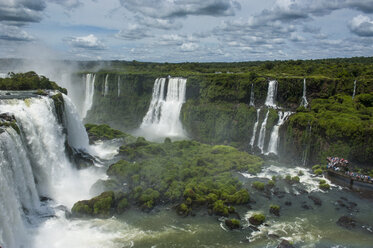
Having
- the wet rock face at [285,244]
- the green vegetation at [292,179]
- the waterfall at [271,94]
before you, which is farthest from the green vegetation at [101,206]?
the waterfall at [271,94]

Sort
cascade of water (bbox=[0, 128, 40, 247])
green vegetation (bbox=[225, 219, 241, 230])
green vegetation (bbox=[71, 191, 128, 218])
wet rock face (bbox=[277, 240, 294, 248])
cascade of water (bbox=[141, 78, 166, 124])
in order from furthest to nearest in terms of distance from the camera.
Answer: cascade of water (bbox=[141, 78, 166, 124]) < green vegetation (bbox=[71, 191, 128, 218]) < green vegetation (bbox=[225, 219, 241, 230]) < wet rock face (bbox=[277, 240, 294, 248]) < cascade of water (bbox=[0, 128, 40, 247])

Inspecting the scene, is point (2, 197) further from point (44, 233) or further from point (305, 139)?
point (305, 139)

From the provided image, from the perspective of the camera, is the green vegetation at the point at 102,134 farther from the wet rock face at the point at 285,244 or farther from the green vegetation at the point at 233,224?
the wet rock face at the point at 285,244

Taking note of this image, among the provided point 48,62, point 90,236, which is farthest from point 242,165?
point 48,62

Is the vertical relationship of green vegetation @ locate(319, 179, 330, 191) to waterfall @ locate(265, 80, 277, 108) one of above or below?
below

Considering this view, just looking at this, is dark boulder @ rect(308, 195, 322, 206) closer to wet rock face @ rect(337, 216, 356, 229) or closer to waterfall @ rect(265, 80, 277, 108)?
wet rock face @ rect(337, 216, 356, 229)

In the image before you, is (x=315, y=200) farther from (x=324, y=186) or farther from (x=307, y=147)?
(x=307, y=147)

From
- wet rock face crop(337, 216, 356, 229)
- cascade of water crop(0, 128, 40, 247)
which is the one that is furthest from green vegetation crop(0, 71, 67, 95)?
wet rock face crop(337, 216, 356, 229)
